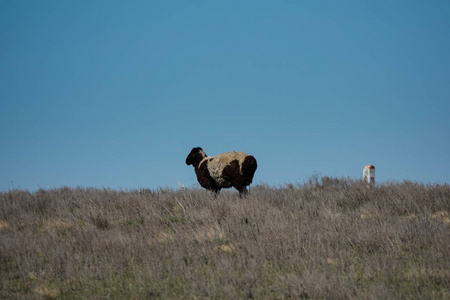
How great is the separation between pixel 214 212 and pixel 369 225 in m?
3.91

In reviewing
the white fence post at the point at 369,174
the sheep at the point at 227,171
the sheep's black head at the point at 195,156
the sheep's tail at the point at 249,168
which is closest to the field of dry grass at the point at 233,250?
the sheep at the point at 227,171

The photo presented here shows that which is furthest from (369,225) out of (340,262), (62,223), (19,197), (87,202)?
(19,197)

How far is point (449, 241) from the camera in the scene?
7.91 m

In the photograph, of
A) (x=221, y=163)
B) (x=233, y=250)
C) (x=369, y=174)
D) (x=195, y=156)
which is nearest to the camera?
(x=233, y=250)

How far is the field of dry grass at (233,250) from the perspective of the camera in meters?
6.23

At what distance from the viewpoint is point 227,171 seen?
12.5 m

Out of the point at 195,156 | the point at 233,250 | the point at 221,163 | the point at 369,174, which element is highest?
the point at 195,156

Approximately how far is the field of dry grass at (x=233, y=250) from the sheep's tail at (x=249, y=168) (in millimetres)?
791

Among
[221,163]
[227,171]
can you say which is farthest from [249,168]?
[221,163]

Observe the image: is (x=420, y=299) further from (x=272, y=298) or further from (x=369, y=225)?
(x=369, y=225)

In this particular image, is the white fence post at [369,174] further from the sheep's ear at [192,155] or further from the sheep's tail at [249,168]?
the sheep's ear at [192,155]

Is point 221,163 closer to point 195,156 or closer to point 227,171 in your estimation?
point 227,171

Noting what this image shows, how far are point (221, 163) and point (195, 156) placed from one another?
4.56ft

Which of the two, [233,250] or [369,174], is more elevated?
[369,174]
